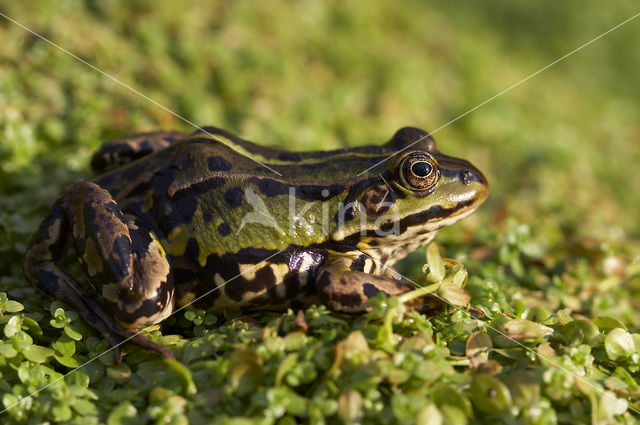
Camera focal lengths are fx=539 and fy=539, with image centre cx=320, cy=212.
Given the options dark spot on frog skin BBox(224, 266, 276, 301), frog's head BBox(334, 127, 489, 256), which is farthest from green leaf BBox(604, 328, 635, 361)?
dark spot on frog skin BBox(224, 266, 276, 301)

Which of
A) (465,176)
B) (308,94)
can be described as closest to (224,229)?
(465,176)

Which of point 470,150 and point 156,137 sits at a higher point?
point 156,137

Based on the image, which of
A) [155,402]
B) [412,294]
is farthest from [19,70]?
[412,294]

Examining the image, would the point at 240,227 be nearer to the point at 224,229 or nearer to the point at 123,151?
the point at 224,229

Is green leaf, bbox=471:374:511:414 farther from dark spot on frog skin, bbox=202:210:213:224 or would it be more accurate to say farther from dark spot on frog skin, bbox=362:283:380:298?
dark spot on frog skin, bbox=202:210:213:224

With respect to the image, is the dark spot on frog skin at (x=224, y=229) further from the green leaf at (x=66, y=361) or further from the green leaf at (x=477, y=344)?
the green leaf at (x=477, y=344)

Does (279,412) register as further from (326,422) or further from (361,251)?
(361,251)

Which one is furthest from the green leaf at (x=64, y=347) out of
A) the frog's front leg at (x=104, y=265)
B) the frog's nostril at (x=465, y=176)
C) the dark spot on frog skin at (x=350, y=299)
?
the frog's nostril at (x=465, y=176)
